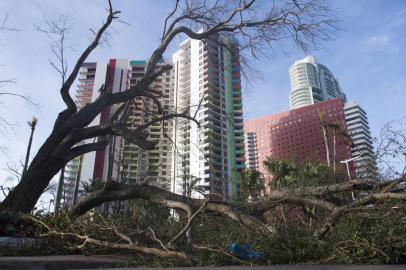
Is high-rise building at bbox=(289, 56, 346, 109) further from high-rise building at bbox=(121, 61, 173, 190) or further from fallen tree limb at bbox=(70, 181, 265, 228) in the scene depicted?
fallen tree limb at bbox=(70, 181, 265, 228)

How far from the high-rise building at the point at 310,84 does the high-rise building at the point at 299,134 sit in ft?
91.5

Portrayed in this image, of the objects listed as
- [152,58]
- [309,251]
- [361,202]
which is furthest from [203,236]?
[152,58]

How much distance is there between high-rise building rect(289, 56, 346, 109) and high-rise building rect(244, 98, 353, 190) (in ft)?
91.5

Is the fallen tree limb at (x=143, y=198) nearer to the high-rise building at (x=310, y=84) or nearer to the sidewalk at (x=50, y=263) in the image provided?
the sidewalk at (x=50, y=263)

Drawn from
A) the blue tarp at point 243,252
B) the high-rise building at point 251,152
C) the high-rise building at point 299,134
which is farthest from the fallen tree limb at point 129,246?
the high-rise building at point 251,152

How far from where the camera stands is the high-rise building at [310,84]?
103 meters

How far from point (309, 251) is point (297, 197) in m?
1.72

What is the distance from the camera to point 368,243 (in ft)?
9.82

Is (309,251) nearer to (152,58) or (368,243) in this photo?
(368,243)

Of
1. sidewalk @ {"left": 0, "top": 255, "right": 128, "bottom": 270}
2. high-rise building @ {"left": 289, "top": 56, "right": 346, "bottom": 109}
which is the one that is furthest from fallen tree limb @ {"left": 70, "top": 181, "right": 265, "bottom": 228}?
high-rise building @ {"left": 289, "top": 56, "right": 346, "bottom": 109}

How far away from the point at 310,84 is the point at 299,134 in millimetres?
79619

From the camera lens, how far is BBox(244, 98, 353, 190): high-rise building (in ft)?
53.1

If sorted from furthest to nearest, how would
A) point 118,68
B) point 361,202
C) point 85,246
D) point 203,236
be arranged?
1. point 118,68
2. point 203,236
3. point 85,246
4. point 361,202

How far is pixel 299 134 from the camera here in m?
32.1
